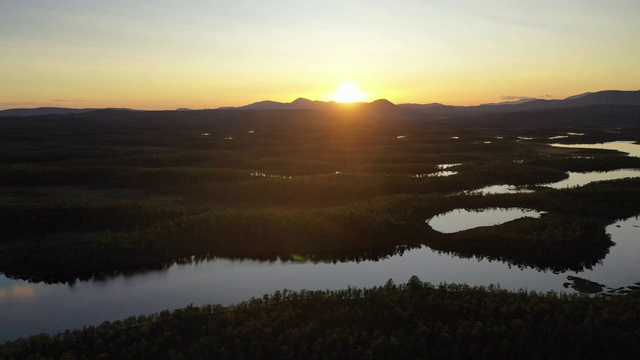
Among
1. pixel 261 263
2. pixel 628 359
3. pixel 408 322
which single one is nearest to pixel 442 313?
pixel 408 322

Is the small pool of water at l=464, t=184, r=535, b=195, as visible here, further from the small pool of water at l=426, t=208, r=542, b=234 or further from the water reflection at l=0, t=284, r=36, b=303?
the water reflection at l=0, t=284, r=36, b=303

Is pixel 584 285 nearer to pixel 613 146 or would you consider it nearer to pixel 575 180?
pixel 575 180

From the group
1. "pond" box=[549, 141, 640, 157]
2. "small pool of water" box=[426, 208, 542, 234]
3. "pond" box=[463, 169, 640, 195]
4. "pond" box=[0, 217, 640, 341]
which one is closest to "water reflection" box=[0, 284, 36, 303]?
"pond" box=[0, 217, 640, 341]

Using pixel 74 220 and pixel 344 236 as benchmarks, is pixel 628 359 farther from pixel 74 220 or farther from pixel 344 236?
pixel 74 220

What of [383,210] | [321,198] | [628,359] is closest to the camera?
[628,359]

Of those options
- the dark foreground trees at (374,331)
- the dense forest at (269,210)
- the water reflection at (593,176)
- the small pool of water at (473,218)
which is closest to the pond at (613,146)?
the dense forest at (269,210)

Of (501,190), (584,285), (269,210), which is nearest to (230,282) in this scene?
(269,210)
